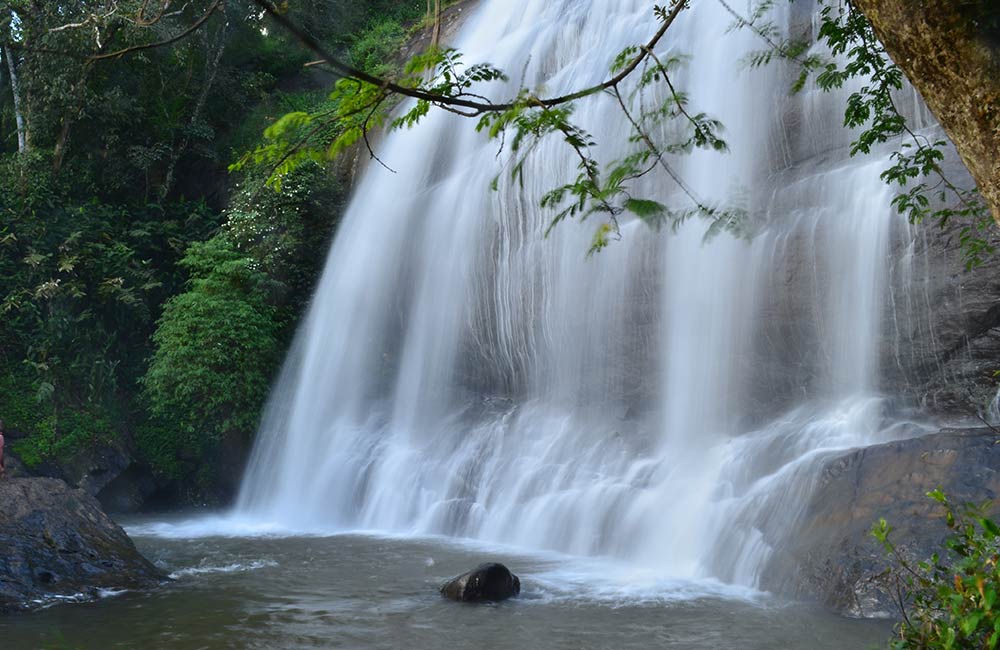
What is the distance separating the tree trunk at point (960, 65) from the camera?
9.37 feet

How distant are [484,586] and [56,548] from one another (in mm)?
4000

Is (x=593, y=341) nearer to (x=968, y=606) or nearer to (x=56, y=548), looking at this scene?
(x=56, y=548)

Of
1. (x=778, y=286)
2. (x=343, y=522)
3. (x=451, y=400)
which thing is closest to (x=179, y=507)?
(x=343, y=522)

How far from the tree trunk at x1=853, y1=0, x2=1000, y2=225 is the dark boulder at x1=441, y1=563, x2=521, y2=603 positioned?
632 cm

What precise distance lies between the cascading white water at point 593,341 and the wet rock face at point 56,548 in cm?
439

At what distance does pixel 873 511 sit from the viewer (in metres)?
8.19

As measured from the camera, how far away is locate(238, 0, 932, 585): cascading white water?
10.7 metres

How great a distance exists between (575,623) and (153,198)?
15890 millimetres

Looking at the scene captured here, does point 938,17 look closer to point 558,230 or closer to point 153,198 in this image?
point 558,230

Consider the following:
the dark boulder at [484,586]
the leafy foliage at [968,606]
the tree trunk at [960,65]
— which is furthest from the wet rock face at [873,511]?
the tree trunk at [960,65]

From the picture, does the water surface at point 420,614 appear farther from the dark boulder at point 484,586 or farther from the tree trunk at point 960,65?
the tree trunk at point 960,65

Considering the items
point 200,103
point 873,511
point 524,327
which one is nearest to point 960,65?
point 873,511

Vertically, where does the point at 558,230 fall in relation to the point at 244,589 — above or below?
above

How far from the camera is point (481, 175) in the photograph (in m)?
15.6
